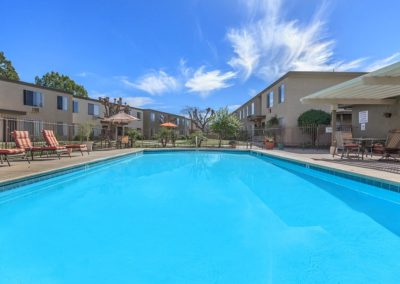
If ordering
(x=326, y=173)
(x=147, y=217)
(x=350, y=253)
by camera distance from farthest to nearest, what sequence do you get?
(x=326, y=173) < (x=147, y=217) < (x=350, y=253)

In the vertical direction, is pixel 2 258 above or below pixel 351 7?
below

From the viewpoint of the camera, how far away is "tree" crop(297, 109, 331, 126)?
709 inches

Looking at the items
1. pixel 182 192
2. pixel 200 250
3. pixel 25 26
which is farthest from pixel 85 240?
pixel 25 26

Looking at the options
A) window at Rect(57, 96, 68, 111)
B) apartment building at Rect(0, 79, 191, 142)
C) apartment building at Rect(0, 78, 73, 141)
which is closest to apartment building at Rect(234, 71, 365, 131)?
apartment building at Rect(0, 79, 191, 142)

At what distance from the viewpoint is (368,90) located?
10.2 metres

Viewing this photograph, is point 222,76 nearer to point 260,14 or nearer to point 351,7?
point 260,14

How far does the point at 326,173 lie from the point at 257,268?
6.15 metres

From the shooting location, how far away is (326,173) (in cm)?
→ 816

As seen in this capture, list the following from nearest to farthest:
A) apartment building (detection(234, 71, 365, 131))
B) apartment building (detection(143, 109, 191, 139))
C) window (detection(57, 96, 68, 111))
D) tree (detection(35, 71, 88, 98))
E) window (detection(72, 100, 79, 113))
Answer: apartment building (detection(234, 71, 365, 131)) → window (detection(57, 96, 68, 111)) → window (detection(72, 100, 79, 113)) → apartment building (detection(143, 109, 191, 139)) → tree (detection(35, 71, 88, 98))

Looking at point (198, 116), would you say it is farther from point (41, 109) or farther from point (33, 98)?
point (33, 98)

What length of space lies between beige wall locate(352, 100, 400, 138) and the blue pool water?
7852 millimetres

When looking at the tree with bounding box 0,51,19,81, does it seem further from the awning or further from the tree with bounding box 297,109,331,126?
the awning

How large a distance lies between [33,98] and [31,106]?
0.67m

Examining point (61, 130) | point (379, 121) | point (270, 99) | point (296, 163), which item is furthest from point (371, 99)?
point (61, 130)
